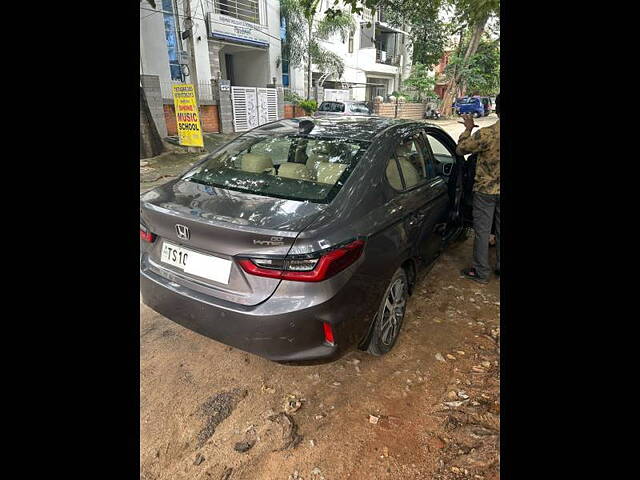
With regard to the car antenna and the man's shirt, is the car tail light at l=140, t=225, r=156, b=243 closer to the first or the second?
the car antenna

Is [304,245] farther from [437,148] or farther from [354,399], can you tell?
[437,148]

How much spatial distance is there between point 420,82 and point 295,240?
28.6 m

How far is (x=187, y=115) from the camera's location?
31.2 ft

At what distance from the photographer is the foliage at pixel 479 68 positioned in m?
23.5

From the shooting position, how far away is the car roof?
2.72m

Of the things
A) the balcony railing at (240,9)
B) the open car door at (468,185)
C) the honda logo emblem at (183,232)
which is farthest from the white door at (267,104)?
the honda logo emblem at (183,232)

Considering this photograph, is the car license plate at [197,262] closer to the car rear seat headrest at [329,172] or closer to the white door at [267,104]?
the car rear seat headrest at [329,172]

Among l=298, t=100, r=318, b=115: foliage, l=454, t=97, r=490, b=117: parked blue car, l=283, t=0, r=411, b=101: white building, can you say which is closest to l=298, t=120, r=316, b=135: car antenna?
l=298, t=100, r=318, b=115: foliage

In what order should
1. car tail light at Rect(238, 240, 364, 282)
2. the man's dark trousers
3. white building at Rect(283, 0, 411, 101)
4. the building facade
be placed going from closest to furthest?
car tail light at Rect(238, 240, 364, 282) → the man's dark trousers → the building facade → white building at Rect(283, 0, 411, 101)

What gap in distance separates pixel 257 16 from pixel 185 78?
5.65 meters

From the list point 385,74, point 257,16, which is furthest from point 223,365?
point 385,74

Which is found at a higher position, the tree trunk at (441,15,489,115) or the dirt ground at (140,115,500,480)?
the tree trunk at (441,15,489,115)

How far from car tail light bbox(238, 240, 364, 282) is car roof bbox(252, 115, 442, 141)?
1155 millimetres

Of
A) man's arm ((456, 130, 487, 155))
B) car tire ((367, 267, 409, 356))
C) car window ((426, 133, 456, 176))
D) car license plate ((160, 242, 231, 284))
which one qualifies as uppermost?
man's arm ((456, 130, 487, 155))
